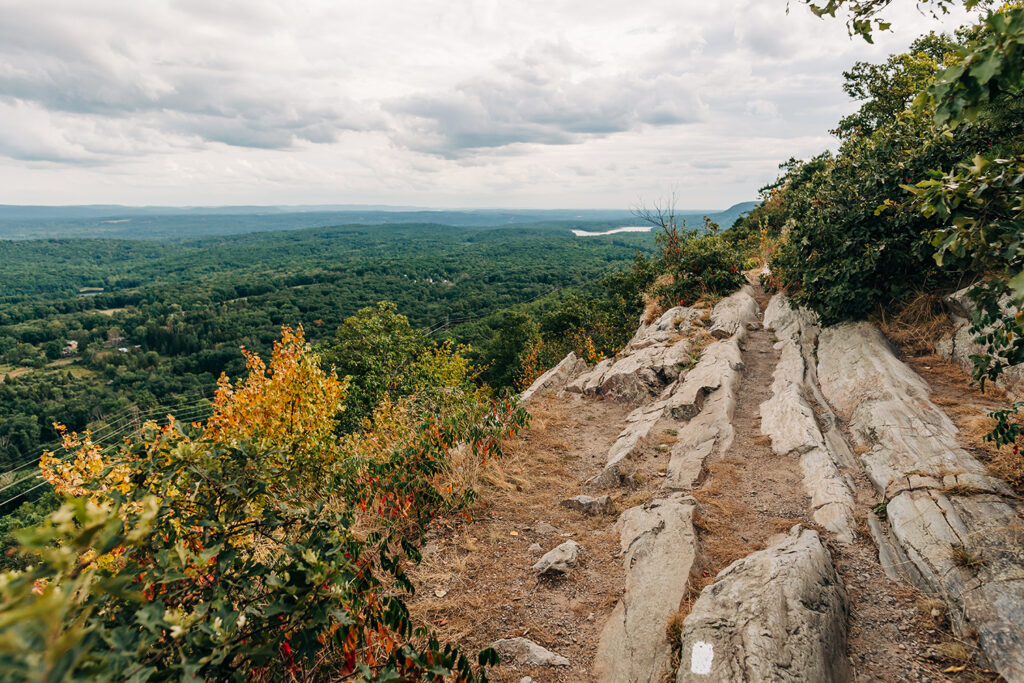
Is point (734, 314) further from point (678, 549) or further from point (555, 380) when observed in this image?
point (678, 549)

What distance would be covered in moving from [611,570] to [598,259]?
154001 mm

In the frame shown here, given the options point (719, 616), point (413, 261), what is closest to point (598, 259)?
point (413, 261)

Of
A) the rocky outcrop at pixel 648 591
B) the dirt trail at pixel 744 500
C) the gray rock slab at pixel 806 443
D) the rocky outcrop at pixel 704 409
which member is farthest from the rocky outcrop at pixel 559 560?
the gray rock slab at pixel 806 443

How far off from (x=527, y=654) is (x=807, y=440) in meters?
5.31

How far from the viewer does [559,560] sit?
5285 millimetres

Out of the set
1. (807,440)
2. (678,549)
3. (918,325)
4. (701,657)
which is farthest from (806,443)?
(701,657)

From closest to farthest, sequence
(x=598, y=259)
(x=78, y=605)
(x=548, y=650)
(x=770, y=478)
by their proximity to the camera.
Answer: (x=78, y=605) < (x=548, y=650) < (x=770, y=478) < (x=598, y=259)

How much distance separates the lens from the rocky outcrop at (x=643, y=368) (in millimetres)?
10781

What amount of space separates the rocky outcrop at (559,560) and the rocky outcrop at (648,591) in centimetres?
56

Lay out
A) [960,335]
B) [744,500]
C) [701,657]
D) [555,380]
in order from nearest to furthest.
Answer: [701,657] < [744,500] < [960,335] < [555,380]

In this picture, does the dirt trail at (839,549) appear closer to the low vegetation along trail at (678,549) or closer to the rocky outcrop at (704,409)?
the low vegetation along trail at (678,549)

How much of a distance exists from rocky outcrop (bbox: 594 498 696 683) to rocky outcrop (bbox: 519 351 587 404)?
5212 mm

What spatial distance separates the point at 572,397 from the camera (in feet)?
36.1

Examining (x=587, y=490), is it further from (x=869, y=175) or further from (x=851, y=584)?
(x=869, y=175)
